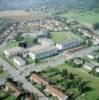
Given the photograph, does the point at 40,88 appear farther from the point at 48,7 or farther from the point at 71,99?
the point at 48,7

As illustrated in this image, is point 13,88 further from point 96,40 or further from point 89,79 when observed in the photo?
point 96,40

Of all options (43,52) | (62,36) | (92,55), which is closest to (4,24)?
(62,36)

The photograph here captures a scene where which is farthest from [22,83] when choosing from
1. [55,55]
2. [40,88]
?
[55,55]

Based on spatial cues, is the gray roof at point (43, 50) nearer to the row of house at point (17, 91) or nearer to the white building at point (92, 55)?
the white building at point (92, 55)

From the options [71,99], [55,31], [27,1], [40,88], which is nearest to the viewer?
[71,99]

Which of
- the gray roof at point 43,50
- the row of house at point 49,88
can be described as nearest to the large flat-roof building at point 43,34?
the gray roof at point 43,50
